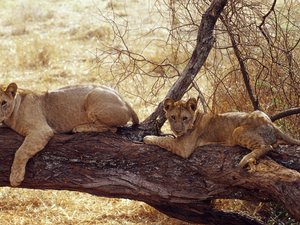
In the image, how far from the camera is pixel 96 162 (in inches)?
219

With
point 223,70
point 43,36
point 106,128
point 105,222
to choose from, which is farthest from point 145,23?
Answer: point 106,128

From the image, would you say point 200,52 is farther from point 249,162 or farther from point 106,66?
point 106,66

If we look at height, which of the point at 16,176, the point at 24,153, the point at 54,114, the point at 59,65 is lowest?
the point at 59,65

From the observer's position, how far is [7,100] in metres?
5.74

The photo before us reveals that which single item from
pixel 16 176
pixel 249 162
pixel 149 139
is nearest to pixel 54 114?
pixel 16 176

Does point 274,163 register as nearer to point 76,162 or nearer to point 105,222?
point 76,162

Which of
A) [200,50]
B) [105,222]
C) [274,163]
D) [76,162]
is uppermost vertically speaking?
[200,50]

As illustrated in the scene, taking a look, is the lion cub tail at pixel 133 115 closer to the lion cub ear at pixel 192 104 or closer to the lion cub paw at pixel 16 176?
the lion cub ear at pixel 192 104

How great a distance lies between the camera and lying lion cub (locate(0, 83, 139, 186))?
18.2 ft

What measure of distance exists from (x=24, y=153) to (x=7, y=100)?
A: 0.56m

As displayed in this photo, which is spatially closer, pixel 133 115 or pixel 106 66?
pixel 133 115

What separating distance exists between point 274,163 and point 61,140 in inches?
71.8

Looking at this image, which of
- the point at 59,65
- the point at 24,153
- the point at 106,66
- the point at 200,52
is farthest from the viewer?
the point at 59,65

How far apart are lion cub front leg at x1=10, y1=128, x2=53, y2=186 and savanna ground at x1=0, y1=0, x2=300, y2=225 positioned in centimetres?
182
